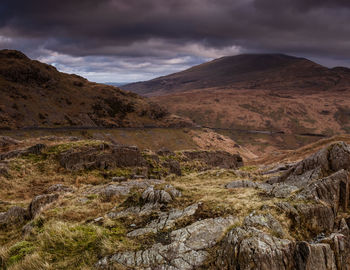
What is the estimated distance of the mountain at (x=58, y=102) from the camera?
104 metres

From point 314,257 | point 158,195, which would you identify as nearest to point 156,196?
point 158,195

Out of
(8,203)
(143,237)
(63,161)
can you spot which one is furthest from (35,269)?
(63,161)

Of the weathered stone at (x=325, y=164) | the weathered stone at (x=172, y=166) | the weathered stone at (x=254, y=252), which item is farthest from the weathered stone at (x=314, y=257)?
the weathered stone at (x=172, y=166)

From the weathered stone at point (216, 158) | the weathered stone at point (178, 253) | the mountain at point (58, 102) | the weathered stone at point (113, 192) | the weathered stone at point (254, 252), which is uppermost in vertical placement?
the mountain at point (58, 102)

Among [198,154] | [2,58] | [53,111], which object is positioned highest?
[2,58]

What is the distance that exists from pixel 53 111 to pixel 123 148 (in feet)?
299

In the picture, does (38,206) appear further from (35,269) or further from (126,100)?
(126,100)

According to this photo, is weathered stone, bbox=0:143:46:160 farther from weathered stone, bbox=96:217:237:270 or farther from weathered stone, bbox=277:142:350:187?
weathered stone, bbox=277:142:350:187

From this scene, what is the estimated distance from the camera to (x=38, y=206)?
631 inches

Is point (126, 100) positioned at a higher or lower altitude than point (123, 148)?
higher

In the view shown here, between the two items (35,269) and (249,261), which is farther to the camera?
(35,269)

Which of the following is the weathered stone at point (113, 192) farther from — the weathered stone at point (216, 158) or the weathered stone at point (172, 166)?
the weathered stone at point (216, 158)

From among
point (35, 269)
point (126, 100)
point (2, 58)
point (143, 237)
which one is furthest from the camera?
point (126, 100)

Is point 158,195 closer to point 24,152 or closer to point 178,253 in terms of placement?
point 178,253
